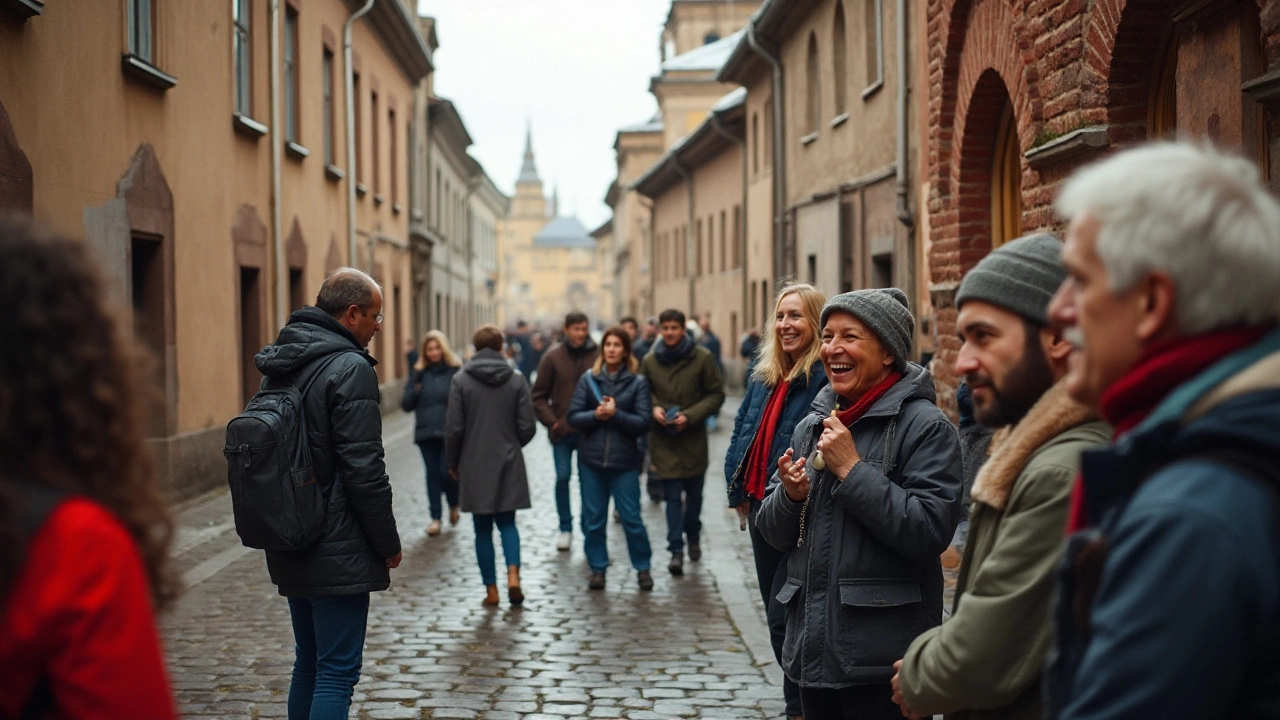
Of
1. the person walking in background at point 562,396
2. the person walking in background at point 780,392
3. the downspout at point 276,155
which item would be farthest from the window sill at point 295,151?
the person walking in background at point 780,392

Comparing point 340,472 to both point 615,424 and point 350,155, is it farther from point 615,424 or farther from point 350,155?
point 350,155

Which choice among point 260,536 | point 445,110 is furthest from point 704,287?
point 260,536

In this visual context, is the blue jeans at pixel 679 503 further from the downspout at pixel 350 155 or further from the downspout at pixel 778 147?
the downspout at pixel 778 147

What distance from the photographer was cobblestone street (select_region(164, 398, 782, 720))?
6438mm

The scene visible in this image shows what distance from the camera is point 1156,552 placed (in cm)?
171

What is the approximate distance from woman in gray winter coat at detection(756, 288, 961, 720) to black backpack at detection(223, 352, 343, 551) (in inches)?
67.9

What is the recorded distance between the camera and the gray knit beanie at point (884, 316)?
14.0 ft

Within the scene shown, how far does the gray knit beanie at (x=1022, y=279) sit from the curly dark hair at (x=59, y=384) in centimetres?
159

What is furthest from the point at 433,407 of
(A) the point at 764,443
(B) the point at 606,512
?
(A) the point at 764,443

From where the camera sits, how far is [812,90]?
22.0 m

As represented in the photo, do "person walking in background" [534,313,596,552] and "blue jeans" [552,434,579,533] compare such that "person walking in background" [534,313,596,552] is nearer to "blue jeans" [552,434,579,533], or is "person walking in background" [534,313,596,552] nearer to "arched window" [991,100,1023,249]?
"blue jeans" [552,434,579,533]

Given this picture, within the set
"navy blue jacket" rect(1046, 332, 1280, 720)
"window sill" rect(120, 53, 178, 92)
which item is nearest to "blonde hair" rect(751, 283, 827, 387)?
"navy blue jacket" rect(1046, 332, 1280, 720)

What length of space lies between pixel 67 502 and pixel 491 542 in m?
7.20

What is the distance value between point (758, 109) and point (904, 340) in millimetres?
24952
